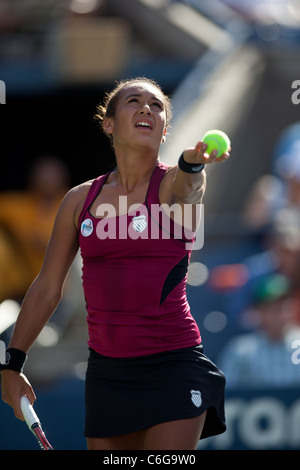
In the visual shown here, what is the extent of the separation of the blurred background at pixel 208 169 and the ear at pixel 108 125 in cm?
279

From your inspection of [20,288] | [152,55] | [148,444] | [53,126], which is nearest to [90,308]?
[148,444]

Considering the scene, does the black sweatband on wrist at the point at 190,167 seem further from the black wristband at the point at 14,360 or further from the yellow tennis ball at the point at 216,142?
the black wristband at the point at 14,360

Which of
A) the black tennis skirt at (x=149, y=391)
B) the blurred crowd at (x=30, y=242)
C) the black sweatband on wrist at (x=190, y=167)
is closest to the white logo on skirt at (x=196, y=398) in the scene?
the black tennis skirt at (x=149, y=391)

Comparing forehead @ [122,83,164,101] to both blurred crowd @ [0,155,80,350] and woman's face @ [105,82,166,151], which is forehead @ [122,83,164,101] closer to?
woman's face @ [105,82,166,151]

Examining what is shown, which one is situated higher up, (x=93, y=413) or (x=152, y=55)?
(x=152, y=55)

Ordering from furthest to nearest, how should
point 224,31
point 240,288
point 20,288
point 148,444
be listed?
1. point 224,31
2. point 20,288
3. point 240,288
4. point 148,444

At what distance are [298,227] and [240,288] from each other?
646 mm

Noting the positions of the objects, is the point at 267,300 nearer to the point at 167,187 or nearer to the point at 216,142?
the point at 167,187

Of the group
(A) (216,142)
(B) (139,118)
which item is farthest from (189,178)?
(B) (139,118)

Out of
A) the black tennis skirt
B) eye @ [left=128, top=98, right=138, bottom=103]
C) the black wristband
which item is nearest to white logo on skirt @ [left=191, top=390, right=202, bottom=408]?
the black tennis skirt

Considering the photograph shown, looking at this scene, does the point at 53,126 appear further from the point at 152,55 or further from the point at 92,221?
the point at 92,221

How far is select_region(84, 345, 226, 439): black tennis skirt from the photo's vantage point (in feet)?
10.5

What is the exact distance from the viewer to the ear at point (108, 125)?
3455mm

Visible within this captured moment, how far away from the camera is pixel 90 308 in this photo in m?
3.35
